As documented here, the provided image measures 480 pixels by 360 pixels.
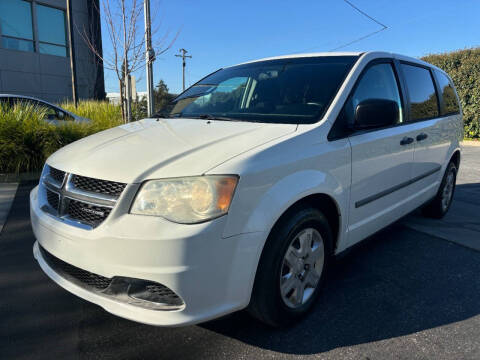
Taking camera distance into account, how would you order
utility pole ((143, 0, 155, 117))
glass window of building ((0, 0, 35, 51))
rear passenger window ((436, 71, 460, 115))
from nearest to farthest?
rear passenger window ((436, 71, 460, 115)), utility pole ((143, 0, 155, 117)), glass window of building ((0, 0, 35, 51))

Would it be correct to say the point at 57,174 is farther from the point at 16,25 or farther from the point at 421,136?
the point at 16,25

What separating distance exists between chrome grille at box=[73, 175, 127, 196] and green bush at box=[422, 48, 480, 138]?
581 inches

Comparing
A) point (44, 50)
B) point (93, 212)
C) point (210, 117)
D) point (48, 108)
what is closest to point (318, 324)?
point (93, 212)

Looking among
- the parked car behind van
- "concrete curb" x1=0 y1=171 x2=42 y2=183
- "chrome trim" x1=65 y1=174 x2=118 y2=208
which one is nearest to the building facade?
the parked car behind van

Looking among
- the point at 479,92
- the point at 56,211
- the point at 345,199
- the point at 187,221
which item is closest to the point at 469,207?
the point at 345,199

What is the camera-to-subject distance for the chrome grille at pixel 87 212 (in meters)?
1.96

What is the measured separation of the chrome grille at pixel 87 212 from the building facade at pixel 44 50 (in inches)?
592

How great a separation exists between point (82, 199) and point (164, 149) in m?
0.52

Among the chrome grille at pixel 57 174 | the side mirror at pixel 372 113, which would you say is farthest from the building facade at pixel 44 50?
the side mirror at pixel 372 113

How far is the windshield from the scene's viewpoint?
8.80 feet

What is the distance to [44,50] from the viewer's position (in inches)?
685

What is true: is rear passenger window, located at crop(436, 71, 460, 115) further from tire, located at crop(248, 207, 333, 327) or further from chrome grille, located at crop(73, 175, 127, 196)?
chrome grille, located at crop(73, 175, 127, 196)

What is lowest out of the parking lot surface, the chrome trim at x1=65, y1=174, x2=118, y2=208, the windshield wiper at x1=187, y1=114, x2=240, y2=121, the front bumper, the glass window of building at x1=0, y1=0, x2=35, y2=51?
the parking lot surface

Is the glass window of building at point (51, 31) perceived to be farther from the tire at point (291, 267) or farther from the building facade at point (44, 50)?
the tire at point (291, 267)
